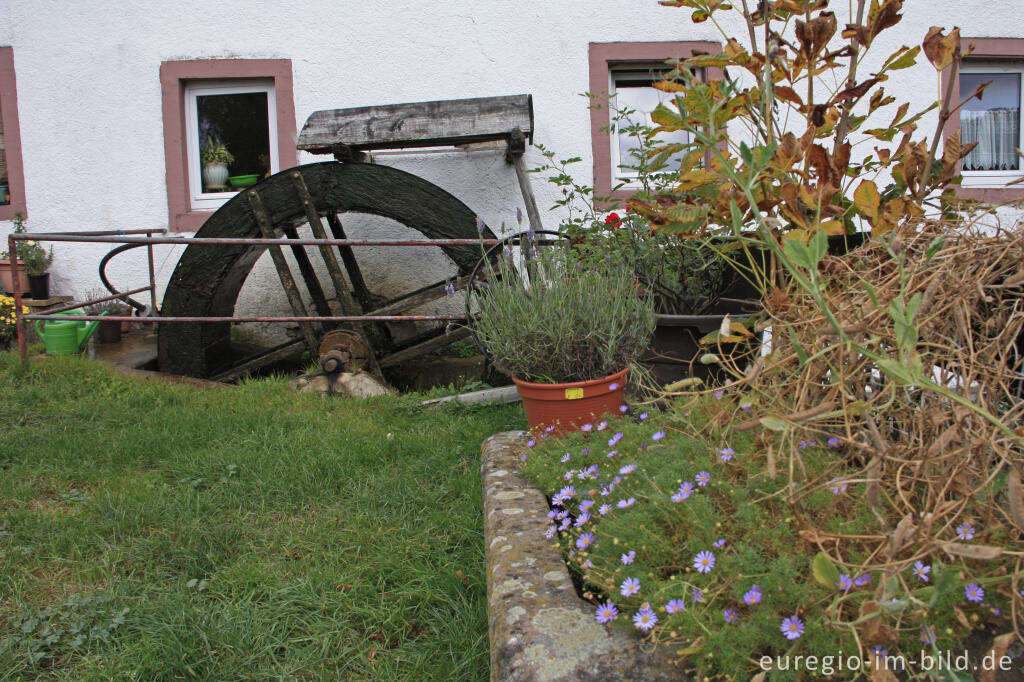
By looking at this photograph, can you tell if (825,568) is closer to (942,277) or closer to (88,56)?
(942,277)

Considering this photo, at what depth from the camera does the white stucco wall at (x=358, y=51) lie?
5141 mm

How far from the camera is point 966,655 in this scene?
3.50ft

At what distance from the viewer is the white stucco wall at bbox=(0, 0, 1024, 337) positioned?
16.9 feet

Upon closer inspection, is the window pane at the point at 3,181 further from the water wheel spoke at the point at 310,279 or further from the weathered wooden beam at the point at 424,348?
the weathered wooden beam at the point at 424,348

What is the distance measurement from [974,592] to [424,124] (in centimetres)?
386

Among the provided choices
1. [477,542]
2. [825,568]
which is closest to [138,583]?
[477,542]

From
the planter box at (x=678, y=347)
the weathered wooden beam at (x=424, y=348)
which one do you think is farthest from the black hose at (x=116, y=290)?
the planter box at (x=678, y=347)

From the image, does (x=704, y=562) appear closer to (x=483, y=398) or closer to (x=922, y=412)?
(x=922, y=412)

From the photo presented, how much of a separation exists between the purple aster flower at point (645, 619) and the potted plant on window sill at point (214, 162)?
512 centimetres

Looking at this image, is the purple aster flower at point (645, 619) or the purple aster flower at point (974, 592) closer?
the purple aster flower at point (974, 592)

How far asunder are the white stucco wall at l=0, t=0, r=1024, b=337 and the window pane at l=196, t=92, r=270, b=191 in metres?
0.31

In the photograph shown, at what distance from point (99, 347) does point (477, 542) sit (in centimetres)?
406

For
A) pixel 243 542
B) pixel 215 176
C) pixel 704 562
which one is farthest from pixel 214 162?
pixel 704 562

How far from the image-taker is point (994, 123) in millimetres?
5613
